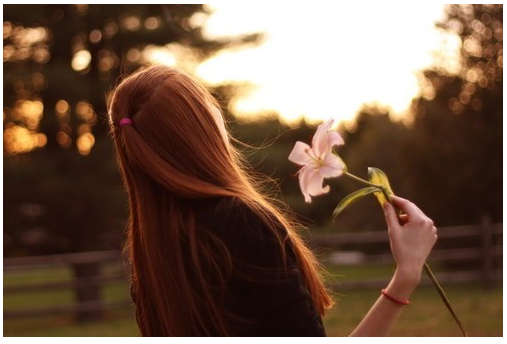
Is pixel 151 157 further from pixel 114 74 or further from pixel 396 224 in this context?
pixel 114 74

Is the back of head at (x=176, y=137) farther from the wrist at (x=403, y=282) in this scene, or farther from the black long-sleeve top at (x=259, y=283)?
the wrist at (x=403, y=282)

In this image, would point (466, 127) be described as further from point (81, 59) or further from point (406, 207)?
point (406, 207)

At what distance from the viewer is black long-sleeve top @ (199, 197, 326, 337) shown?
1432 millimetres

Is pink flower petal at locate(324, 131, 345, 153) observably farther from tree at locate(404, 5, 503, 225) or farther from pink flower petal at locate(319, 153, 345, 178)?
Answer: tree at locate(404, 5, 503, 225)

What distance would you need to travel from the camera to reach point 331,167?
1437mm

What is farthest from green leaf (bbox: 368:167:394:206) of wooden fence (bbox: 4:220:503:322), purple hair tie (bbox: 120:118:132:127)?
wooden fence (bbox: 4:220:503:322)

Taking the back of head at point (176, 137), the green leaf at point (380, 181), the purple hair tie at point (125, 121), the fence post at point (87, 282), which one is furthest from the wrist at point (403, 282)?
the fence post at point (87, 282)

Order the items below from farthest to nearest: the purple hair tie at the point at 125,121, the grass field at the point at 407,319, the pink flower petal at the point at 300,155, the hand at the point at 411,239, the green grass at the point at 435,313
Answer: the grass field at the point at 407,319 < the green grass at the point at 435,313 < the purple hair tie at the point at 125,121 < the pink flower petal at the point at 300,155 < the hand at the point at 411,239

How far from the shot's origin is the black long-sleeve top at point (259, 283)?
143 centimetres

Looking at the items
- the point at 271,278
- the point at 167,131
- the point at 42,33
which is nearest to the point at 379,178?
the point at 271,278

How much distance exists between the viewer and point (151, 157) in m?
1.59

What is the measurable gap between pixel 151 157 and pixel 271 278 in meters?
0.34

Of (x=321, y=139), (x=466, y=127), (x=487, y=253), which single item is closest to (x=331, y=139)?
(x=321, y=139)

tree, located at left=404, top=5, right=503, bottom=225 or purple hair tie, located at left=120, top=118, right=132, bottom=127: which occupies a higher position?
purple hair tie, located at left=120, top=118, right=132, bottom=127
